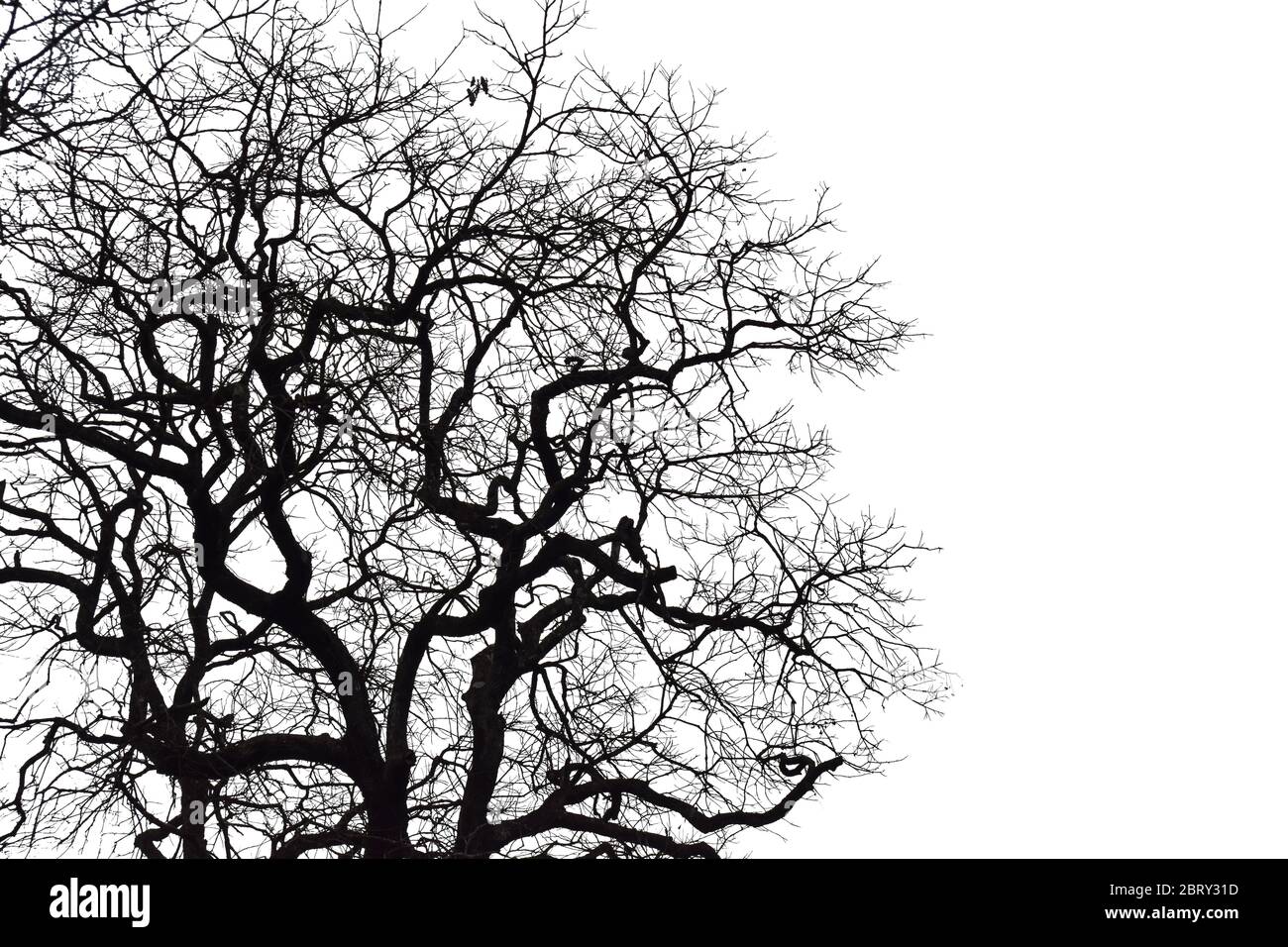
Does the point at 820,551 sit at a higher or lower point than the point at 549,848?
higher

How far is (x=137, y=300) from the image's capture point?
7.73 m

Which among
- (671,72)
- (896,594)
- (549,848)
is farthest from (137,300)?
(896,594)

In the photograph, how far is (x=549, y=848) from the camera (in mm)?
8148

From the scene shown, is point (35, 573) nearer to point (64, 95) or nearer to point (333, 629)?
point (333, 629)

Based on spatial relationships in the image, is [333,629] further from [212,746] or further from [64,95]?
[64,95]

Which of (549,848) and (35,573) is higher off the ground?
(35,573)

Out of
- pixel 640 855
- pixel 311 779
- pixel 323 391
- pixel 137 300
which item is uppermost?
pixel 137 300
